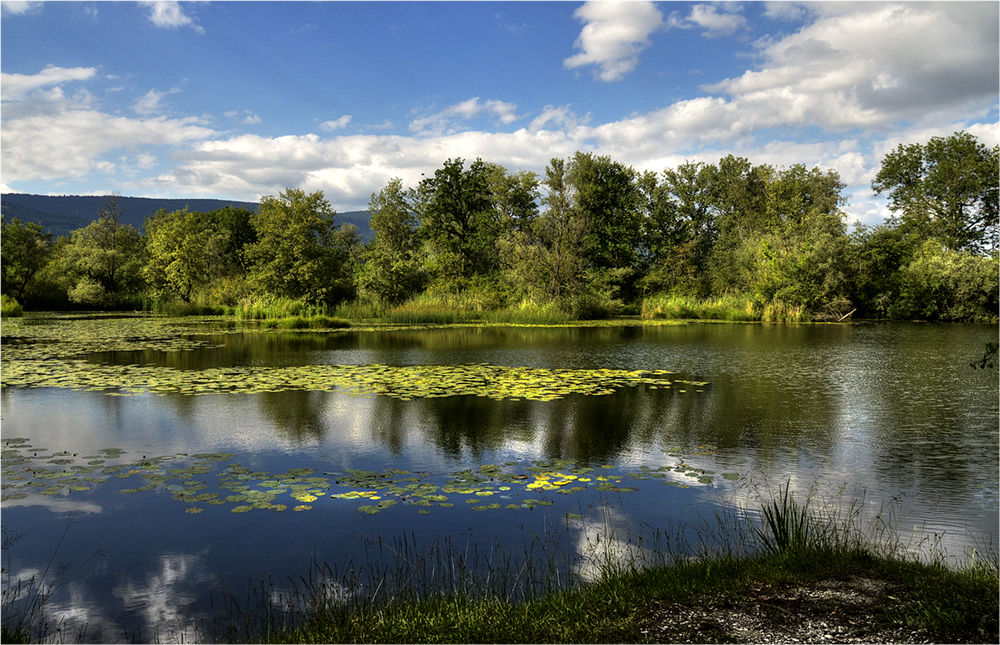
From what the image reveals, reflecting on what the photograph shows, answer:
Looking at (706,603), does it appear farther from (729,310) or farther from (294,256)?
(729,310)

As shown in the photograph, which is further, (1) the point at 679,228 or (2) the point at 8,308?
(1) the point at 679,228

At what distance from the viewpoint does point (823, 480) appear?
22.4 ft

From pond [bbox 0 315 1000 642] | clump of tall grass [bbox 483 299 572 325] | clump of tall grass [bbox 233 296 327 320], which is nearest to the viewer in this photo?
pond [bbox 0 315 1000 642]

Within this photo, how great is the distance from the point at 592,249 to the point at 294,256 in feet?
72.0

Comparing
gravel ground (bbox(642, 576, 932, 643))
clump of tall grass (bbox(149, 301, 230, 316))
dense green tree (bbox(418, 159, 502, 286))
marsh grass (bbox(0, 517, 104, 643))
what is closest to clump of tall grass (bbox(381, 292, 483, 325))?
dense green tree (bbox(418, 159, 502, 286))

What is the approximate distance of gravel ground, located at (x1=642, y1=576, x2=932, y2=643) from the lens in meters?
3.43

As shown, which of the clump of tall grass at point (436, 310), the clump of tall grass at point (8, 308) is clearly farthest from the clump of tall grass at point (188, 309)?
the clump of tall grass at point (436, 310)

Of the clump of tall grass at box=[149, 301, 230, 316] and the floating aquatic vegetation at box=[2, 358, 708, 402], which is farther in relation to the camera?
the clump of tall grass at box=[149, 301, 230, 316]

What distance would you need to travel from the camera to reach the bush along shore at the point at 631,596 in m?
3.52

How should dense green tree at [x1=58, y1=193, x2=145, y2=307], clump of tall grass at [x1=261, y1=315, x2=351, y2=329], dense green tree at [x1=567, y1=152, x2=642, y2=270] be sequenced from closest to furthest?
clump of tall grass at [x1=261, y1=315, x2=351, y2=329], dense green tree at [x1=58, y1=193, x2=145, y2=307], dense green tree at [x1=567, y1=152, x2=642, y2=270]

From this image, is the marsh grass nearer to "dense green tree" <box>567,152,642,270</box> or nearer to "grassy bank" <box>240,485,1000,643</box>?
"grassy bank" <box>240,485,1000,643</box>

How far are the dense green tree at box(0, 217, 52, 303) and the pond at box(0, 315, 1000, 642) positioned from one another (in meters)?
30.0

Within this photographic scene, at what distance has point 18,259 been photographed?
4016cm

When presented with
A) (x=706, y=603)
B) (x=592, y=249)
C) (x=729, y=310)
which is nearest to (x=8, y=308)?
(x=592, y=249)
